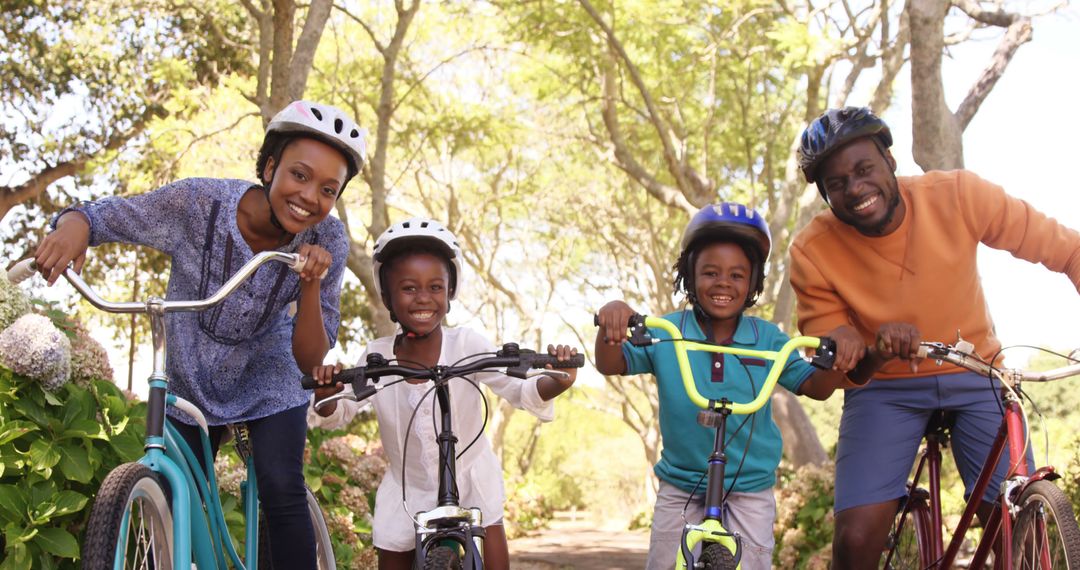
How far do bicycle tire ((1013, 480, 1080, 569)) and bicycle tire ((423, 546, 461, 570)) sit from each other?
73.8 inches

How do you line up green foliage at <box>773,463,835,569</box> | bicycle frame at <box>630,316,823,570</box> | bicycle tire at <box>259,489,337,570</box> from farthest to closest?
1. green foliage at <box>773,463,835,569</box>
2. bicycle tire at <box>259,489,337,570</box>
3. bicycle frame at <box>630,316,823,570</box>

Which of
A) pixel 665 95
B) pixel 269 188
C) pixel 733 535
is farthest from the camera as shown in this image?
pixel 665 95

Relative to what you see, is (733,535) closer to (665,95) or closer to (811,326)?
(811,326)

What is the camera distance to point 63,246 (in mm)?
3359

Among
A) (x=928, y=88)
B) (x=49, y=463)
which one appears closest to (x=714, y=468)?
(x=49, y=463)

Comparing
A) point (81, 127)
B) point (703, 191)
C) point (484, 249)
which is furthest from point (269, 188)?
point (484, 249)

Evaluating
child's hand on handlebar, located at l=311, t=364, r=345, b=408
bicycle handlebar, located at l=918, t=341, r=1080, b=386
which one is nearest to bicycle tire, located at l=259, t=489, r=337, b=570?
child's hand on handlebar, located at l=311, t=364, r=345, b=408

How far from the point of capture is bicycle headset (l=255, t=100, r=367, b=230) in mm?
3957

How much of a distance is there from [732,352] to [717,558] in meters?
0.62

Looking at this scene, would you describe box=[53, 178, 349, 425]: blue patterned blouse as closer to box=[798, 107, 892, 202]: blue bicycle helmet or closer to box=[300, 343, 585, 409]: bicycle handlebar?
box=[300, 343, 585, 409]: bicycle handlebar

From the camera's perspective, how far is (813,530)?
347 inches

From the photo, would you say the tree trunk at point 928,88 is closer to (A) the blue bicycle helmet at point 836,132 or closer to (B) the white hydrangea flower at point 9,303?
(A) the blue bicycle helmet at point 836,132

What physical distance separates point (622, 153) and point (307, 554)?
10989mm

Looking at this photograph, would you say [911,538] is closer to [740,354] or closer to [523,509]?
[740,354]
